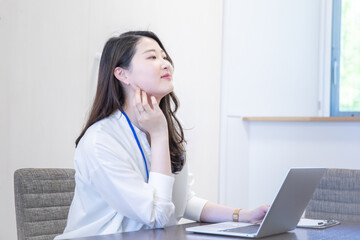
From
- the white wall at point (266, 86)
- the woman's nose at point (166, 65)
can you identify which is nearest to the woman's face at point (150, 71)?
the woman's nose at point (166, 65)

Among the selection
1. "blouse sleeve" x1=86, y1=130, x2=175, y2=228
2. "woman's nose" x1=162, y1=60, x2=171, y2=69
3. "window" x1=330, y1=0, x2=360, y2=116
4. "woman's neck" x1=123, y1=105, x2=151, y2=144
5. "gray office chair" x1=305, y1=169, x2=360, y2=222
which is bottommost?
"gray office chair" x1=305, y1=169, x2=360, y2=222

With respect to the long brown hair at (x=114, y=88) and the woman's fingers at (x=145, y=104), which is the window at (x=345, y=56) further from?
the woman's fingers at (x=145, y=104)

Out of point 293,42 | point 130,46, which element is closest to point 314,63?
point 293,42

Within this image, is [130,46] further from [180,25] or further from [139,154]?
[180,25]

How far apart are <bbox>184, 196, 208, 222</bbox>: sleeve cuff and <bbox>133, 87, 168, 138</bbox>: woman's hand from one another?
0.30 metres

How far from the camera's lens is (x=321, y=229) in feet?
4.92

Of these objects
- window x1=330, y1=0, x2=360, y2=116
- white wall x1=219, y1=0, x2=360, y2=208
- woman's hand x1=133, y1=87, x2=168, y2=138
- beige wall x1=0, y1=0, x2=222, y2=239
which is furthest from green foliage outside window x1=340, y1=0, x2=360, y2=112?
woman's hand x1=133, y1=87, x2=168, y2=138

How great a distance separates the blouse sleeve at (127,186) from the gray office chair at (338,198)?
2.89ft

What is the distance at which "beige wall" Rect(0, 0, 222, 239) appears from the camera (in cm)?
244

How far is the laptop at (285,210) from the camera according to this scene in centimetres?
129

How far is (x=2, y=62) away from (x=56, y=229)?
94 centimetres

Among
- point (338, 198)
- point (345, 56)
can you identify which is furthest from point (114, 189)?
point (345, 56)

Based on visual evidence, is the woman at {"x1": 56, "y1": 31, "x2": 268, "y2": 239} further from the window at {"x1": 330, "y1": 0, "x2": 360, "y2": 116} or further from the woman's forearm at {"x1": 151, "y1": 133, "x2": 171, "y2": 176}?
the window at {"x1": 330, "y1": 0, "x2": 360, "y2": 116}

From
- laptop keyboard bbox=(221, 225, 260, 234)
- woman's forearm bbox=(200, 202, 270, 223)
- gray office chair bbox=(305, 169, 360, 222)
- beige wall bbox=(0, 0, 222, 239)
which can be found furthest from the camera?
beige wall bbox=(0, 0, 222, 239)
